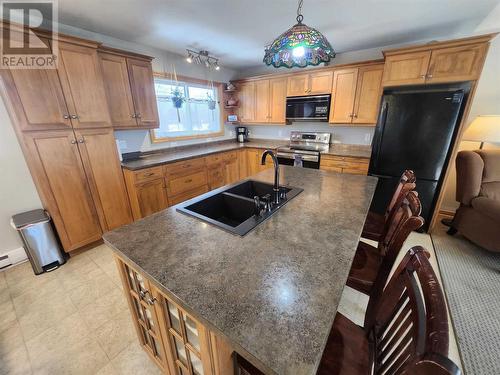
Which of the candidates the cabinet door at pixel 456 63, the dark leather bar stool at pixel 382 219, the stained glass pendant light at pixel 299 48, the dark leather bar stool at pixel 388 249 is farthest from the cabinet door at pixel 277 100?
the dark leather bar stool at pixel 388 249

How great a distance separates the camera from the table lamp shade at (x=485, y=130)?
2298 mm

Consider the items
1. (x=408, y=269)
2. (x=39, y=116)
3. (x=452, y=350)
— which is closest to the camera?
(x=408, y=269)

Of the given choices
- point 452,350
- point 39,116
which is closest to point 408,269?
point 452,350

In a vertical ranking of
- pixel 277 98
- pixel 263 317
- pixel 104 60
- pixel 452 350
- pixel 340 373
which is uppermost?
pixel 104 60

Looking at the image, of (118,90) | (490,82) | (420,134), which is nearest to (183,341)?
(118,90)

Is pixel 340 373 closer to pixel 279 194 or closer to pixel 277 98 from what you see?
pixel 279 194

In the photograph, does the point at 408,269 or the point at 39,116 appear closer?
the point at 408,269

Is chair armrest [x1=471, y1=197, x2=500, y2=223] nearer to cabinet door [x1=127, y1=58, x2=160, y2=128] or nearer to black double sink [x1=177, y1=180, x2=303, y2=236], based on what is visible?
black double sink [x1=177, y1=180, x2=303, y2=236]

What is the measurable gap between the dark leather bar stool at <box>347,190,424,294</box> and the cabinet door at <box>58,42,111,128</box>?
2.90 metres

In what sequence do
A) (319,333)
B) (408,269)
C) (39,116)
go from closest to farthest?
(319,333), (408,269), (39,116)

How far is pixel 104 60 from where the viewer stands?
237 cm

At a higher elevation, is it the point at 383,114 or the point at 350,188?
the point at 383,114

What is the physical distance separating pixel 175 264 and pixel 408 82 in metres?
3.27

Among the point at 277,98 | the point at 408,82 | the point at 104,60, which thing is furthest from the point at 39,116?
the point at 408,82
